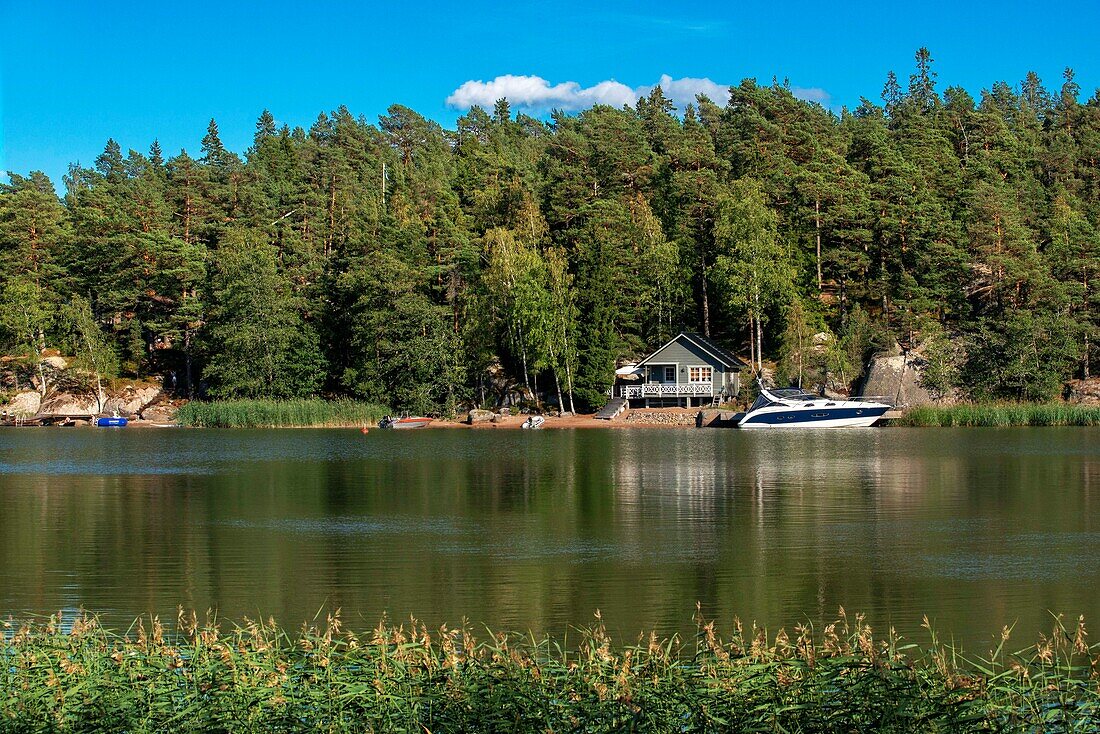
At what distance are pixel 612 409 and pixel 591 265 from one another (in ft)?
31.6

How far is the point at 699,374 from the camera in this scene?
70.3m

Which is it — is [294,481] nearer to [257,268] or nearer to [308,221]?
[257,268]

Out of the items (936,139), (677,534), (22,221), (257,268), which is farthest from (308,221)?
(677,534)

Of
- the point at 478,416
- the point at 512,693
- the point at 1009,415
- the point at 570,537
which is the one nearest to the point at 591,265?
the point at 478,416

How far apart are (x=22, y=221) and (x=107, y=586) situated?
7266 cm

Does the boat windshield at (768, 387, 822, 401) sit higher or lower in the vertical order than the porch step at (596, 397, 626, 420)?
higher

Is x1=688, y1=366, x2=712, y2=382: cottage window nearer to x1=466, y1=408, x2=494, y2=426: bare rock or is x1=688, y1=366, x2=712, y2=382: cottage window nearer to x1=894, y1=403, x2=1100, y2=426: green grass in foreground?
x1=466, y1=408, x2=494, y2=426: bare rock

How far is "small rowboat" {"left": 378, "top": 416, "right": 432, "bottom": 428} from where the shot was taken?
6619 cm

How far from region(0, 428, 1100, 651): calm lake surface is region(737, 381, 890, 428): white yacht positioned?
60.2 ft

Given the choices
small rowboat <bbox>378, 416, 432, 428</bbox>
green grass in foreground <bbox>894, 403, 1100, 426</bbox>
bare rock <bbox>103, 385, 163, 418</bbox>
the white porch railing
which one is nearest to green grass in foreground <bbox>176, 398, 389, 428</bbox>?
small rowboat <bbox>378, 416, 432, 428</bbox>

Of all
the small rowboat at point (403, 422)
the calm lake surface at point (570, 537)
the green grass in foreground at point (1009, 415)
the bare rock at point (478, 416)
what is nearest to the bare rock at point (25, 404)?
the small rowboat at point (403, 422)

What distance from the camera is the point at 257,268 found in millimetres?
71875

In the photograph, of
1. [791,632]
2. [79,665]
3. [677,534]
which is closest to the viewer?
[79,665]

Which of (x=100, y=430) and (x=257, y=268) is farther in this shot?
(x=257, y=268)
